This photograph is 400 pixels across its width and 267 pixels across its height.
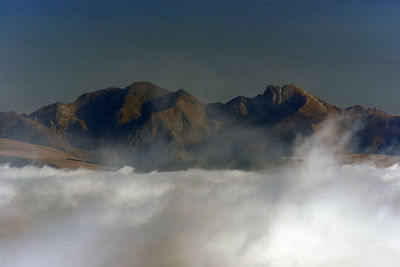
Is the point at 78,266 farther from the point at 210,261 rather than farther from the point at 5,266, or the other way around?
the point at 210,261

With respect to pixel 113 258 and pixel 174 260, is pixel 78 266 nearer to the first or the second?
pixel 113 258

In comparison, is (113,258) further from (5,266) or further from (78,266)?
(5,266)

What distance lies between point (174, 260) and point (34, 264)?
43.7 metres

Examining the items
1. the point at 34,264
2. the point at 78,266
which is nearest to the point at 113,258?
the point at 78,266

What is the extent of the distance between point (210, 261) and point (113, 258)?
99.9 ft

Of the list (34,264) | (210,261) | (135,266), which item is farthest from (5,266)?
(210,261)

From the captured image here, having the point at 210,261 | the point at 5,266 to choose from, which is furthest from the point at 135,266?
the point at 5,266

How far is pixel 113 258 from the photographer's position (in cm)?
19900

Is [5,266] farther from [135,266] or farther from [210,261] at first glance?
[210,261]

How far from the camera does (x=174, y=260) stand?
19650 cm

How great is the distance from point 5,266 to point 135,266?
40241 mm

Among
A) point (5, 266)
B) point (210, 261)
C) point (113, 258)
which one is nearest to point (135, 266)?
point (113, 258)

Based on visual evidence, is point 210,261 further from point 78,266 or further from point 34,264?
point 34,264

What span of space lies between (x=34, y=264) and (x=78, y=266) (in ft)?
46.2
